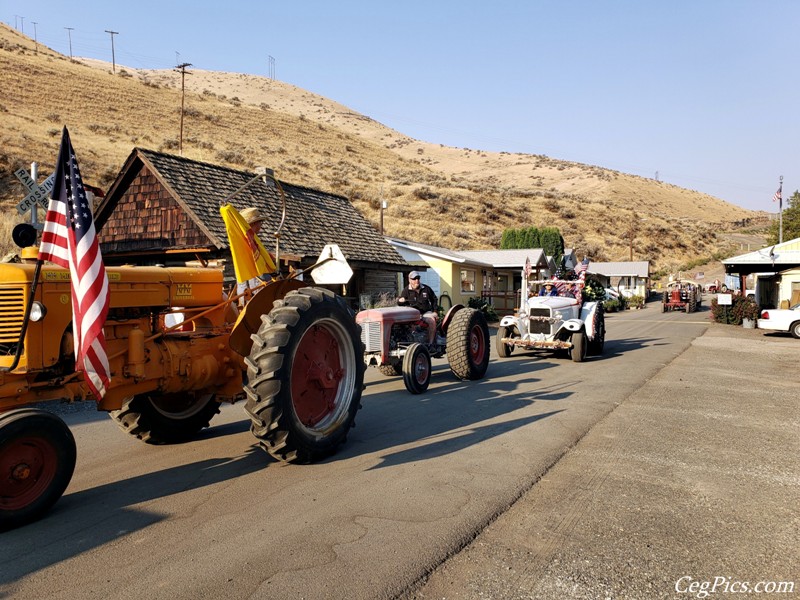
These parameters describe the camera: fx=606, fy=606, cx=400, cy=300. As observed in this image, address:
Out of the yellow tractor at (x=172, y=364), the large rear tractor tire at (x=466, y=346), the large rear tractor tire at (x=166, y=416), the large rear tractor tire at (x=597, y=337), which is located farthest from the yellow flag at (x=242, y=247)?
the large rear tractor tire at (x=597, y=337)

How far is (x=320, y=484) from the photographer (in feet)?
15.7

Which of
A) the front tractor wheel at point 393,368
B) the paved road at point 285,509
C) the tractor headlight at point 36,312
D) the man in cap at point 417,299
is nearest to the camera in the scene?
the paved road at point 285,509

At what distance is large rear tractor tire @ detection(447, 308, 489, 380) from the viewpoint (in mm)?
9922

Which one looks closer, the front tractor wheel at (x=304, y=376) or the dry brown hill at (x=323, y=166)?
the front tractor wheel at (x=304, y=376)

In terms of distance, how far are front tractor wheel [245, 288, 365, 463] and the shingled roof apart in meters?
9.71

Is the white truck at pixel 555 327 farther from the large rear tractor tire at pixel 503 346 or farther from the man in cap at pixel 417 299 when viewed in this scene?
the man in cap at pixel 417 299

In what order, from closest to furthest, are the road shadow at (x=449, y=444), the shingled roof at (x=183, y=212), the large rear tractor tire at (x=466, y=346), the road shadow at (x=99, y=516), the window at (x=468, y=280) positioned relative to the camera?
the road shadow at (x=99, y=516) → the road shadow at (x=449, y=444) → the large rear tractor tire at (x=466, y=346) → the shingled roof at (x=183, y=212) → the window at (x=468, y=280)

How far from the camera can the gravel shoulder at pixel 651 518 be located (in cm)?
330

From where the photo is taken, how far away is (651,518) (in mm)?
4184

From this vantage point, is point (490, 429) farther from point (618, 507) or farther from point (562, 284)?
point (562, 284)

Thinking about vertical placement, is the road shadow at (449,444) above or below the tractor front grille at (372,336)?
below

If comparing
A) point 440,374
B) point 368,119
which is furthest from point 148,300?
point 368,119

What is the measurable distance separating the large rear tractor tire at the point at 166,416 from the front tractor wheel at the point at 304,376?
1.19m

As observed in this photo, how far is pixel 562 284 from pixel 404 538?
1158 cm
